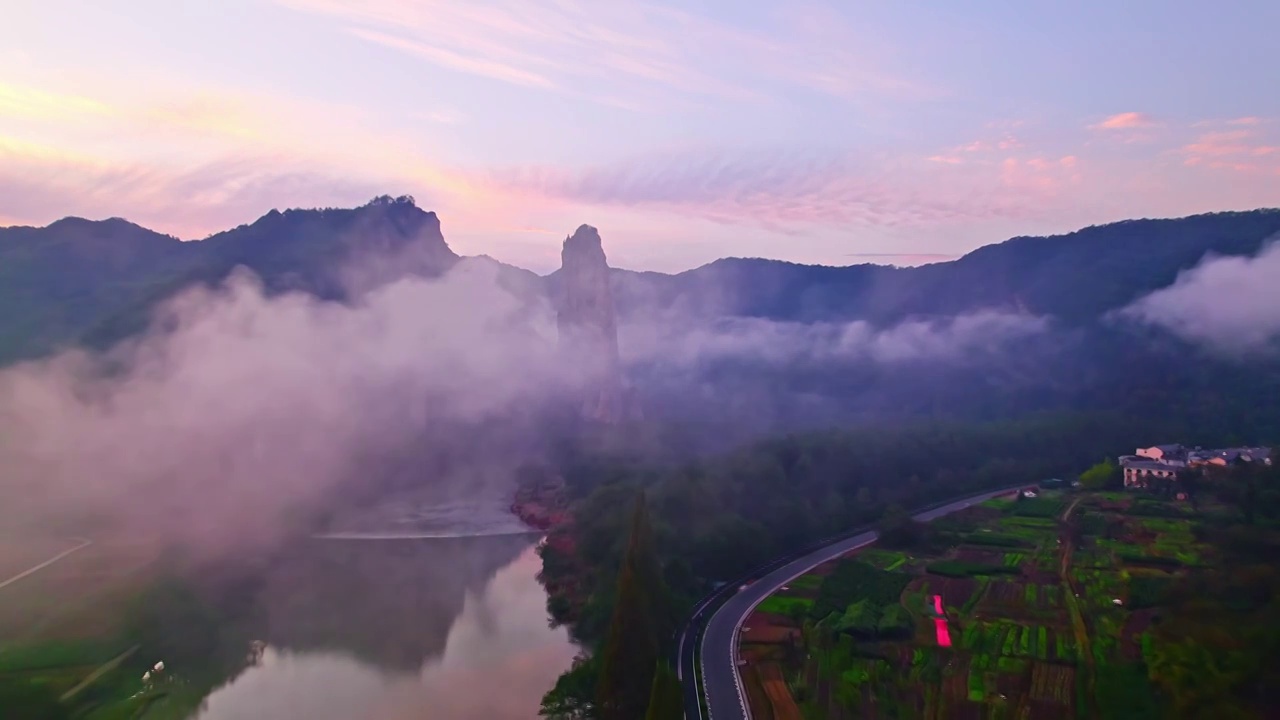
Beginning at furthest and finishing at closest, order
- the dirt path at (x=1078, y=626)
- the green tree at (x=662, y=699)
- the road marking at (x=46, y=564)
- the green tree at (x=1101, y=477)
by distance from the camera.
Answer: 1. the green tree at (x=1101, y=477)
2. the road marking at (x=46, y=564)
3. the dirt path at (x=1078, y=626)
4. the green tree at (x=662, y=699)

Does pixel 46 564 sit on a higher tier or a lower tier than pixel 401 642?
higher

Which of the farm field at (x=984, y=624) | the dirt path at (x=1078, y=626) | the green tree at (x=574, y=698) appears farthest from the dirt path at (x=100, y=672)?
the dirt path at (x=1078, y=626)

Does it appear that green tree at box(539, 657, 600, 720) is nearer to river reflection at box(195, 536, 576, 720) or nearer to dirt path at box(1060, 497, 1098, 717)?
river reflection at box(195, 536, 576, 720)

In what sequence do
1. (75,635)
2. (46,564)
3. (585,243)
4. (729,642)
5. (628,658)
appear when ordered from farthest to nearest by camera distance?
(585,243) < (46,564) < (75,635) < (729,642) < (628,658)

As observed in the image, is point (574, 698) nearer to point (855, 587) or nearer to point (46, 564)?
point (855, 587)

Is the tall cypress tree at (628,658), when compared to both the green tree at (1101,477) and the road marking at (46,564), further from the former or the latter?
the green tree at (1101,477)

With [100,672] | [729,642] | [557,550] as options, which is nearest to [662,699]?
[729,642]
